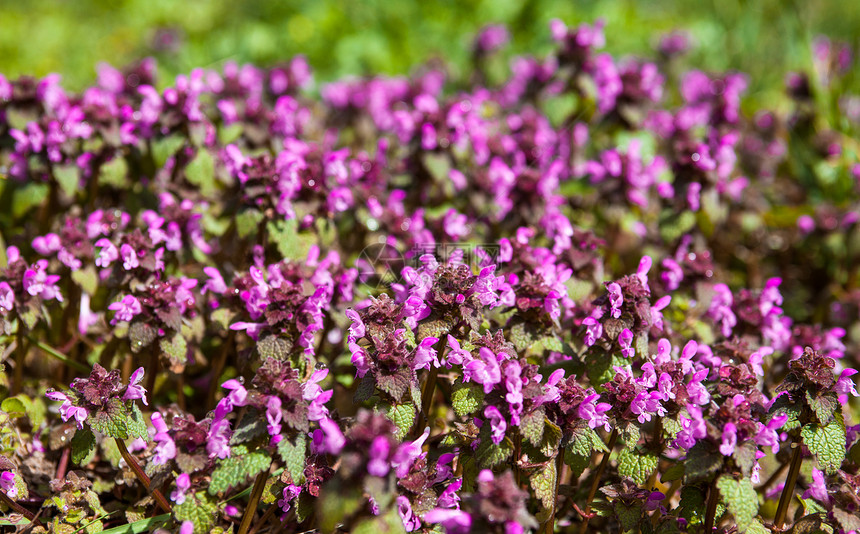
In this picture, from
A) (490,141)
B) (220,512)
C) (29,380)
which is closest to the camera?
(220,512)

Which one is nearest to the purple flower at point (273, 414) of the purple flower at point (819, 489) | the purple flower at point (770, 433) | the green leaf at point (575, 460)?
the green leaf at point (575, 460)

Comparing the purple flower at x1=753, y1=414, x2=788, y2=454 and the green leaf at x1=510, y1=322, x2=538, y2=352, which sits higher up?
the green leaf at x1=510, y1=322, x2=538, y2=352

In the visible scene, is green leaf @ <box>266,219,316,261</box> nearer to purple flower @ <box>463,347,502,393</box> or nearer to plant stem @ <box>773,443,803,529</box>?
purple flower @ <box>463,347,502,393</box>

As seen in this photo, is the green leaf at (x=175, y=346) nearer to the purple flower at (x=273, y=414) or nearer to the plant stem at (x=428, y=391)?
the purple flower at (x=273, y=414)

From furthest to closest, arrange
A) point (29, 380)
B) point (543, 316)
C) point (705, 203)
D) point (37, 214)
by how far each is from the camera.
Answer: point (705, 203) < point (37, 214) < point (29, 380) < point (543, 316)

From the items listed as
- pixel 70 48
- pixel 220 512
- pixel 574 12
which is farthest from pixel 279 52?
pixel 220 512

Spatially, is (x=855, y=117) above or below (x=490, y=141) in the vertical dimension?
below

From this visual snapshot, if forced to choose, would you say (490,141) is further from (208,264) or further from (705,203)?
(208,264)

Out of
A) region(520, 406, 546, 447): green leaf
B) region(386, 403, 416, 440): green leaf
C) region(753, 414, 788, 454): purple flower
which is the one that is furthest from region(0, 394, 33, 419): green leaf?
region(753, 414, 788, 454): purple flower
